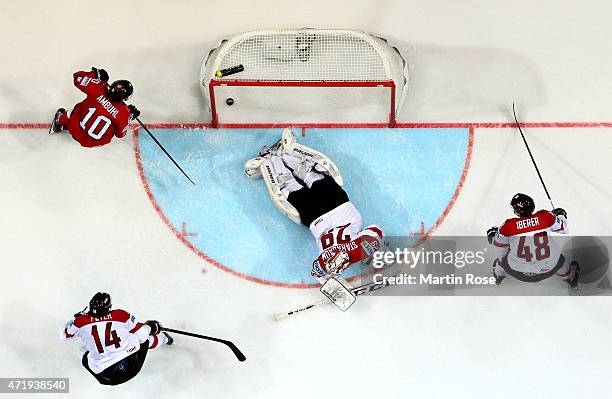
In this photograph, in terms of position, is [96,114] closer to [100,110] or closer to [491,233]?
[100,110]

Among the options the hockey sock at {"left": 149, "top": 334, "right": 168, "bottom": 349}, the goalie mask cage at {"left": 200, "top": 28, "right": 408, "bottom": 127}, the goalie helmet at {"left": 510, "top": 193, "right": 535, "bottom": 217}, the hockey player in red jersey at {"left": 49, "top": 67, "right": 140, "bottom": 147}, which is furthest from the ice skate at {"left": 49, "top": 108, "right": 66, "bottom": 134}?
the goalie helmet at {"left": 510, "top": 193, "right": 535, "bottom": 217}

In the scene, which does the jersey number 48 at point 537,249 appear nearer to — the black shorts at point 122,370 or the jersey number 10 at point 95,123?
the black shorts at point 122,370

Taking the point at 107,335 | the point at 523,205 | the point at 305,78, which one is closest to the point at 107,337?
the point at 107,335

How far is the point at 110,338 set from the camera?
21.4ft

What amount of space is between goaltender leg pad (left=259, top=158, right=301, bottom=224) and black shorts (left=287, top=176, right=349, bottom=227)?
0.12 feet

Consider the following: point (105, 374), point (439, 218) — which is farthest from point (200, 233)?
point (439, 218)

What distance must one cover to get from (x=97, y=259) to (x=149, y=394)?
98 cm

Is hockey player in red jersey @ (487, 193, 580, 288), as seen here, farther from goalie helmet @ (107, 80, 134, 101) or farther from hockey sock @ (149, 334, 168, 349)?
goalie helmet @ (107, 80, 134, 101)

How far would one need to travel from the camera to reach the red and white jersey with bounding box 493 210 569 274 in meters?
6.72

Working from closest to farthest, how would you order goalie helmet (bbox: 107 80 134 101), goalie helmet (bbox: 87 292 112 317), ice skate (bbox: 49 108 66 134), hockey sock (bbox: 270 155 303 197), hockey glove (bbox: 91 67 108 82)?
goalie helmet (bbox: 87 292 112 317)
goalie helmet (bbox: 107 80 134 101)
hockey glove (bbox: 91 67 108 82)
hockey sock (bbox: 270 155 303 197)
ice skate (bbox: 49 108 66 134)

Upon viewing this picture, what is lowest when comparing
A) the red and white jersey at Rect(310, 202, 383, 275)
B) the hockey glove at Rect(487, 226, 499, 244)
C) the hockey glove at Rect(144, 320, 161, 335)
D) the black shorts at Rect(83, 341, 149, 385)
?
the black shorts at Rect(83, 341, 149, 385)

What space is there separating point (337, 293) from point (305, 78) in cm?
154

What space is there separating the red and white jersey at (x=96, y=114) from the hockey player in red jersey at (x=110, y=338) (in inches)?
44.4

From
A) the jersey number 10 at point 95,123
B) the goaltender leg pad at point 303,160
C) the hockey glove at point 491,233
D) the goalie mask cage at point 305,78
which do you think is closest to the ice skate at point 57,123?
the jersey number 10 at point 95,123
